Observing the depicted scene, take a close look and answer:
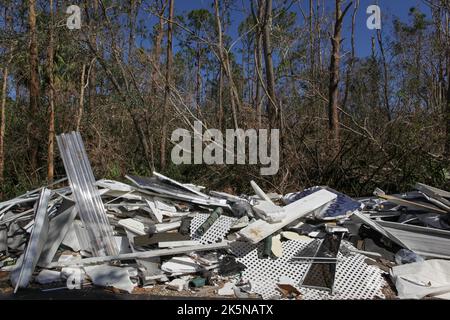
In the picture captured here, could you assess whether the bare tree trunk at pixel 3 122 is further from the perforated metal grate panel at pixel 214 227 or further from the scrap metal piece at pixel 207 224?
the scrap metal piece at pixel 207 224

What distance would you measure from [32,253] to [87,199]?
2.78ft

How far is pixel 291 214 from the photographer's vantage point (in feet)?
13.1

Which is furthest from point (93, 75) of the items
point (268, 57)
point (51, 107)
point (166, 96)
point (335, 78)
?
point (335, 78)

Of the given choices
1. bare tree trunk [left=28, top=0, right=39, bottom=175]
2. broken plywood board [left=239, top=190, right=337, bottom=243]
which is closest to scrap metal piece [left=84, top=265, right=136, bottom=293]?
broken plywood board [left=239, top=190, right=337, bottom=243]

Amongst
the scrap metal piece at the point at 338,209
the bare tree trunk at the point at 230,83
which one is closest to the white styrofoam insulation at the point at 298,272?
the scrap metal piece at the point at 338,209

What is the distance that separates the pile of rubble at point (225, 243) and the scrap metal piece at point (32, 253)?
0.4 inches

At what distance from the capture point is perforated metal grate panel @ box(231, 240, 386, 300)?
299 cm

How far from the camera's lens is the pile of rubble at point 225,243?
313 cm

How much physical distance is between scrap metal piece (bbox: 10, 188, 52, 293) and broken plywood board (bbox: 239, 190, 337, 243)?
72.3 inches

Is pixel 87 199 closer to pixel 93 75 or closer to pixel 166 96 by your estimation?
pixel 166 96

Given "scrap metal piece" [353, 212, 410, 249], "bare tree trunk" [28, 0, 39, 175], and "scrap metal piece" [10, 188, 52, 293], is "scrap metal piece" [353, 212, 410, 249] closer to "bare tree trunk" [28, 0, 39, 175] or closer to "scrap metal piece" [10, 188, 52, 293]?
"scrap metal piece" [10, 188, 52, 293]
